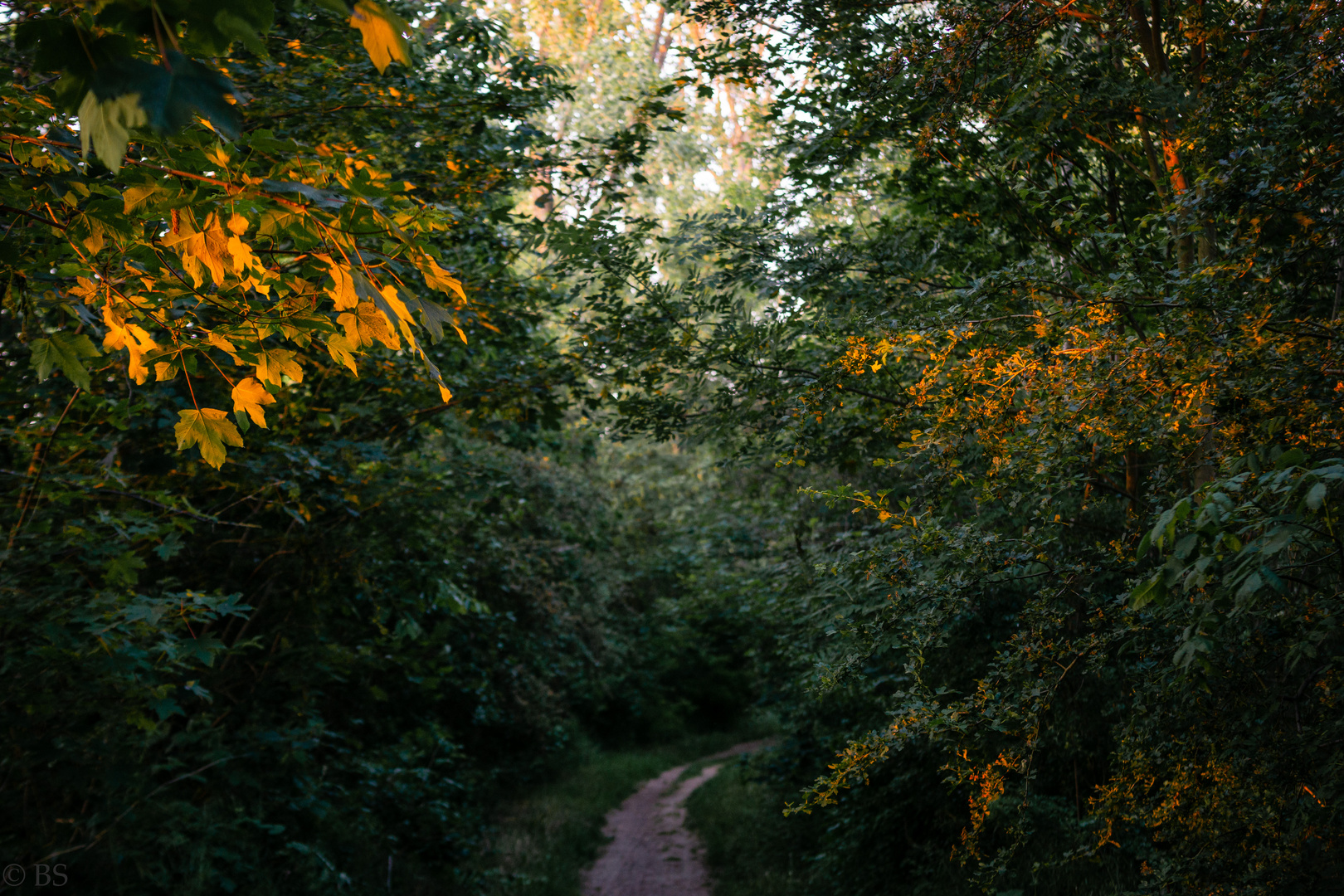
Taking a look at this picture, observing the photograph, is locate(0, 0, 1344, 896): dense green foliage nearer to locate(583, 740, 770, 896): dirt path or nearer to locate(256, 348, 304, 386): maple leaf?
locate(256, 348, 304, 386): maple leaf

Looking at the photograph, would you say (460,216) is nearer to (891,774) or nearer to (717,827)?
(891,774)

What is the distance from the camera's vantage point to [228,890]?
582 cm

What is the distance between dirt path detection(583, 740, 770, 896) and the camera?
9602mm

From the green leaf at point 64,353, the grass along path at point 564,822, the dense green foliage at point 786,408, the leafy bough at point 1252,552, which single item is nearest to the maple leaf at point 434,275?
the dense green foliage at point 786,408

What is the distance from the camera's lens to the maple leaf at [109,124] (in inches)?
51.1

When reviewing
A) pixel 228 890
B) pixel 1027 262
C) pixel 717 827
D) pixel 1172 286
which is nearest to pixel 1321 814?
pixel 1172 286

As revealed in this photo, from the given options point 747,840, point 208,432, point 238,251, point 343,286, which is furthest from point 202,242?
point 747,840

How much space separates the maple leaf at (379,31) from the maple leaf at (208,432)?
1209 millimetres

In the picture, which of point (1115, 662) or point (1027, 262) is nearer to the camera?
point (1027, 262)

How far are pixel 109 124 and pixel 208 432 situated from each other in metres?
1.17

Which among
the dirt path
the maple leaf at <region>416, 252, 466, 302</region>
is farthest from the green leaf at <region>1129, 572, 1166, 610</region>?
the dirt path

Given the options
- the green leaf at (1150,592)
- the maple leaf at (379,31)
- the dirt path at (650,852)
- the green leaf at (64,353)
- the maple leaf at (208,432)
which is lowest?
the dirt path at (650,852)

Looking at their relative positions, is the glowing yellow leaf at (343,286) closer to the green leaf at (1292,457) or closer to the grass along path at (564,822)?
the green leaf at (1292,457)

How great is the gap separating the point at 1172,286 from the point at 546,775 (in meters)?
13.1
